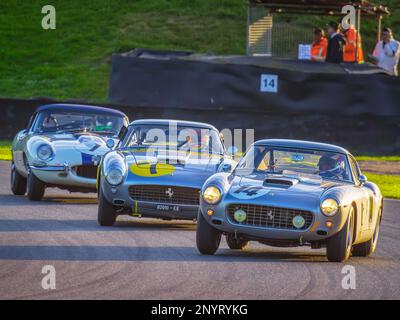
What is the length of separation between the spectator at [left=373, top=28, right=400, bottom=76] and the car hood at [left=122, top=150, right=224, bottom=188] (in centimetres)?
1228

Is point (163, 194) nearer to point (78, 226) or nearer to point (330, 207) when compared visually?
point (78, 226)

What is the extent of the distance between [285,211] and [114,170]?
9.97ft

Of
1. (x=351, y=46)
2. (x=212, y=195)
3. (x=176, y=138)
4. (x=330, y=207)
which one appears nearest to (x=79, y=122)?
(x=176, y=138)

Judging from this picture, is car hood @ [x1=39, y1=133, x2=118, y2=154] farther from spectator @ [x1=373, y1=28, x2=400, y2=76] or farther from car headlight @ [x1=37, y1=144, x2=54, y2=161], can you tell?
spectator @ [x1=373, y1=28, x2=400, y2=76]

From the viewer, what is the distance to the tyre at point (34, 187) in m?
15.5

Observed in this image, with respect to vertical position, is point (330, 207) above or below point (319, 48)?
above

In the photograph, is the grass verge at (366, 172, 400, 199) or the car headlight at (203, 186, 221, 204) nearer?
the car headlight at (203, 186, 221, 204)

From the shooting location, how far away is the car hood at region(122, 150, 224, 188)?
513 inches

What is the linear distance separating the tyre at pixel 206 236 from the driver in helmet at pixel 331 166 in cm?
144

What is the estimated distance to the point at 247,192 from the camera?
1073 cm

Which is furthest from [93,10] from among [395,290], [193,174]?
[395,290]

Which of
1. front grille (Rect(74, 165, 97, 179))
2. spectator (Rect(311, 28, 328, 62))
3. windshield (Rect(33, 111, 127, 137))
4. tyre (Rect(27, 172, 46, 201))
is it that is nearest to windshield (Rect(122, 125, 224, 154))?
front grille (Rect(74, 165, 97, 179))
